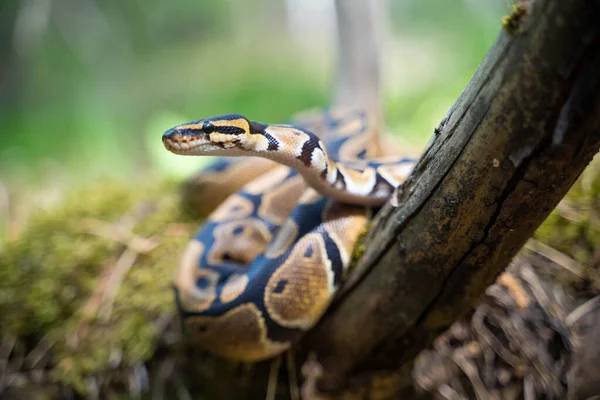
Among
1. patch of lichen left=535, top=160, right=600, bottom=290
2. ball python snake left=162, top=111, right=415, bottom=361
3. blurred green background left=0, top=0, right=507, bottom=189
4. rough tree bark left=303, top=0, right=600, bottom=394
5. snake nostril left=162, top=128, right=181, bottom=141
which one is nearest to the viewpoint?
rough tree bark left=303, top=0, right=600, bottom=394

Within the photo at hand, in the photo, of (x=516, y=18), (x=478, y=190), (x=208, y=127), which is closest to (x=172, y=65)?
(x=208, y=127)

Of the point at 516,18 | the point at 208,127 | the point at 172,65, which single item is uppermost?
the point at 172,65

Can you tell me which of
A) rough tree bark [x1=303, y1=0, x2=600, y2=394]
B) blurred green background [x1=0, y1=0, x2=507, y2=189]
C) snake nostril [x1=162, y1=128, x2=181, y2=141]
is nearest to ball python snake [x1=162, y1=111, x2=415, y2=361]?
snake nostril [x1=162, y1=128, x2=181, y2=141]

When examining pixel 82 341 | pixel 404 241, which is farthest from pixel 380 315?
pixel 82 341

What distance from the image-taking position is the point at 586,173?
287cm

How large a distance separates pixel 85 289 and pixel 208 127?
2106 mm

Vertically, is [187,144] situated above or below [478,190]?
below

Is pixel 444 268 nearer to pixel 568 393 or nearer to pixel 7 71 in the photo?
pixel 568 393

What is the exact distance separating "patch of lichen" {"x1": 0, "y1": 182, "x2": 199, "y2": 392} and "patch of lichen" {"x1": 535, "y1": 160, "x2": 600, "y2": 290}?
8.43ft

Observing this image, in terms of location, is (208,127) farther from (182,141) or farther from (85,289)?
(85,289)

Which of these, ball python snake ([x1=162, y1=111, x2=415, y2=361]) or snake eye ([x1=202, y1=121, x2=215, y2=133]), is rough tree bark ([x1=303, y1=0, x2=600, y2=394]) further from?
snake eye ([x1=202, y1=121, x2=215, y2=133])

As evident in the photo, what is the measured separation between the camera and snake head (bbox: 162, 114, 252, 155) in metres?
1.72

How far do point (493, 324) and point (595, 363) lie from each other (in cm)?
51

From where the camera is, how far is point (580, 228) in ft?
8.39
